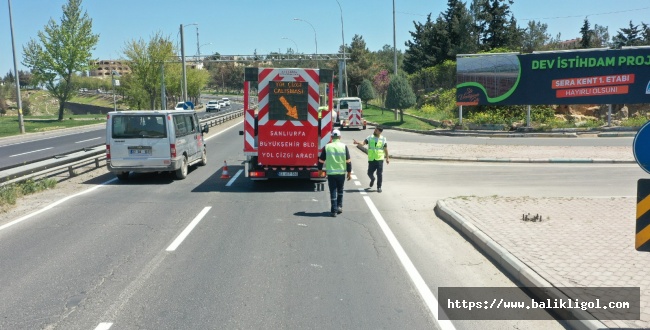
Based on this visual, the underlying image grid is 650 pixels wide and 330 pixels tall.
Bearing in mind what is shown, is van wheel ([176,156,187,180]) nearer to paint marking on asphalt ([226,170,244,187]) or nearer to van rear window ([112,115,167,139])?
van rear window ([112,115,167,139])

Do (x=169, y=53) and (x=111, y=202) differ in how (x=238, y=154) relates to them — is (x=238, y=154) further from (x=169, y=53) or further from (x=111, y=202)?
(x=169, y=53)

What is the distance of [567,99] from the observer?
33.3 metres

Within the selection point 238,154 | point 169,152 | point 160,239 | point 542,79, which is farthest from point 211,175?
point 542,79

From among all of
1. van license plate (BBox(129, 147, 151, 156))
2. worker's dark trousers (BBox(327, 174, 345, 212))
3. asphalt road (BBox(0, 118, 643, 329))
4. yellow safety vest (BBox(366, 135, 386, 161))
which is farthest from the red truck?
worker's dark trousers (BBox(327, 174, 345, 212))

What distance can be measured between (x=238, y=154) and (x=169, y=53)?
112 ft

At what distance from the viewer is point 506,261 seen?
724cm

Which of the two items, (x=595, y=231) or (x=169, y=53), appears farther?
(x=169, y=53)

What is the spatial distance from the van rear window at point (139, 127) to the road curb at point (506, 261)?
8496 millimetres

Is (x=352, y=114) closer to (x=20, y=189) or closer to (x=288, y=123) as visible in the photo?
(x=288, y=123)

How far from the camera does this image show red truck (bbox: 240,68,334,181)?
559 inches

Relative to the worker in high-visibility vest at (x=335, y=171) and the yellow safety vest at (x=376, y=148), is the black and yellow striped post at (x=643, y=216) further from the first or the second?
the yellow safety vest at (x=376, y=148)

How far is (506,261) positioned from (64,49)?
59203 millimetres

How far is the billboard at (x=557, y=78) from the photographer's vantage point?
31766 mm

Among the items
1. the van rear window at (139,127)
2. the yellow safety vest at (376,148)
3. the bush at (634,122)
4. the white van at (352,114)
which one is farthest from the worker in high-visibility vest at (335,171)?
the white van at (352,114)
